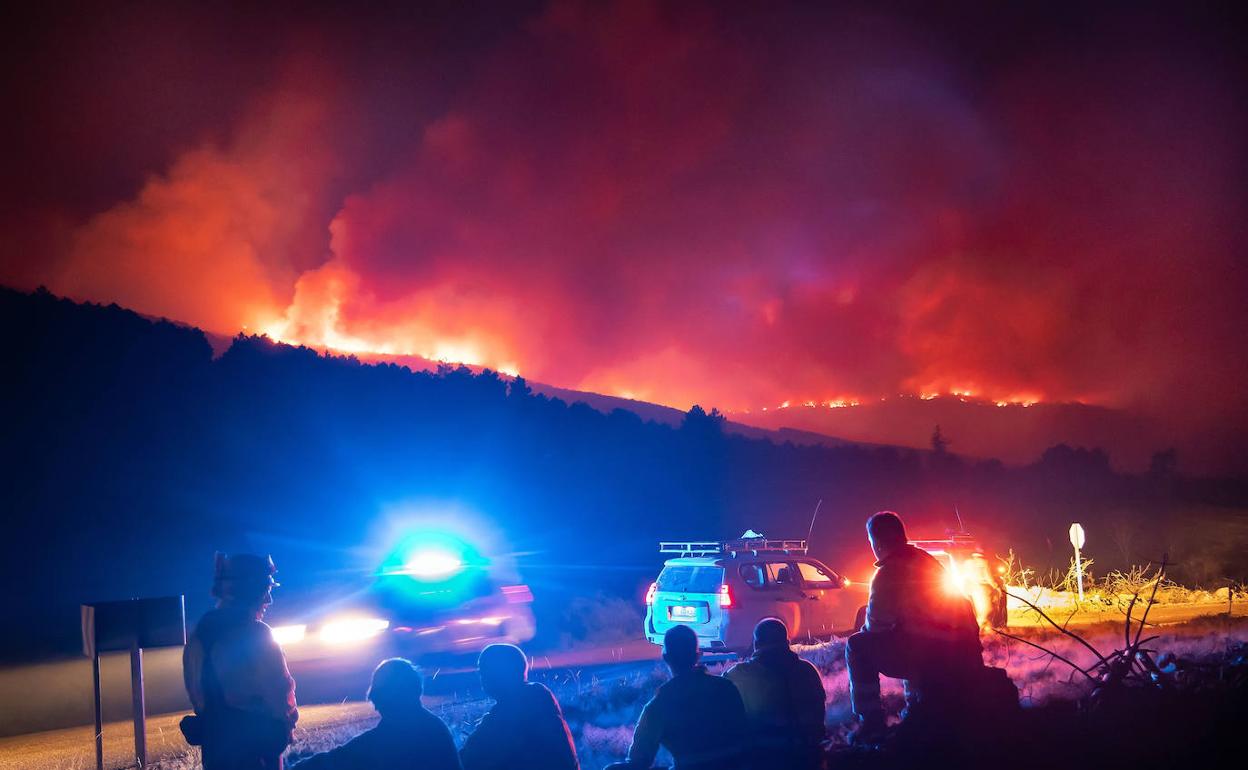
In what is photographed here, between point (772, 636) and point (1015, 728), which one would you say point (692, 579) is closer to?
point (772, 636)

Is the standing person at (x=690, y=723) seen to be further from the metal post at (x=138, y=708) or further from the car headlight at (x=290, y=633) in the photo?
the car headlight at (x=290, y=633)

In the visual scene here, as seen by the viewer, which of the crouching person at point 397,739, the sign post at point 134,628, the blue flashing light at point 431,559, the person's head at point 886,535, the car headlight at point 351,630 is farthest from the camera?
the blue flashing light at point 431,559

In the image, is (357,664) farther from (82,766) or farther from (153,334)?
(153,334)

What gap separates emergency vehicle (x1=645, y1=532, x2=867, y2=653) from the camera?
39.7 feet

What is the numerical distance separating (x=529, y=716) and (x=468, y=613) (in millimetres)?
5251

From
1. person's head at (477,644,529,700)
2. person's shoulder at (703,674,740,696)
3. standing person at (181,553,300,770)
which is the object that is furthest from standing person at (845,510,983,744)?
standing person at (181,553,300,770)

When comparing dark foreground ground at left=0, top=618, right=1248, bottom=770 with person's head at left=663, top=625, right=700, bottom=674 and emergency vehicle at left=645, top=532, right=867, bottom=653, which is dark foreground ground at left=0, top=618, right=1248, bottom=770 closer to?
person's head at left=663, top=625, right=700, bottom=674

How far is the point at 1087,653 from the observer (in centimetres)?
1023

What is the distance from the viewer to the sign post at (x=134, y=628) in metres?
6.73

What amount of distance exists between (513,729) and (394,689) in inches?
26.2

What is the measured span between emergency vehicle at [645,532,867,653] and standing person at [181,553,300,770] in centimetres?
739

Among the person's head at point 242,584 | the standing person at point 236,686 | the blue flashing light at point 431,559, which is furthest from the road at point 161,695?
the person's head at point 242,584

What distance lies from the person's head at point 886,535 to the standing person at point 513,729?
249 centimetres

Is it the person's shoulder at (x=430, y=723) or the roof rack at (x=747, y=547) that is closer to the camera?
the person's shoulder at (x=430, y=723)
